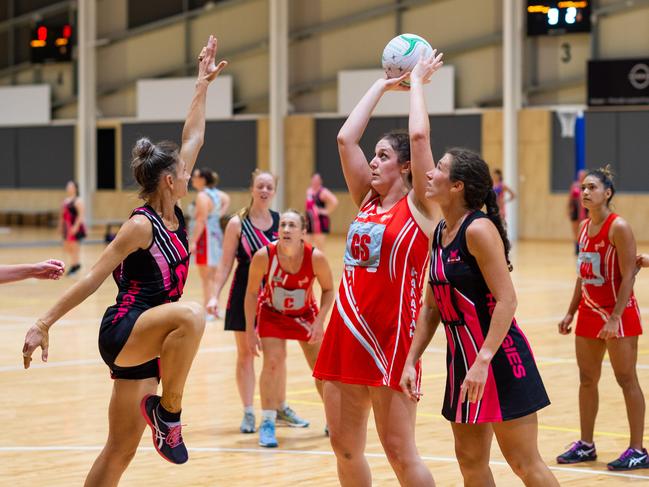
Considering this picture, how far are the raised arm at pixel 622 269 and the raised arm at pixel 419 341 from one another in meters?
2.36

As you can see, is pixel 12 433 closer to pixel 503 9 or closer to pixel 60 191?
pixel 503 9

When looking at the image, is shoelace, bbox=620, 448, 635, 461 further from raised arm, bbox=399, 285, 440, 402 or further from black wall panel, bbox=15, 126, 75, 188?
black wall panel, bbox=15, 126, 75, 188

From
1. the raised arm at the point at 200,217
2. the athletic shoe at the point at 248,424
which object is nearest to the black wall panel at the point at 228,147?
the raised arm at the point at 200,217

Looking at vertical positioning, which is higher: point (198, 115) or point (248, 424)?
point (198, 115)

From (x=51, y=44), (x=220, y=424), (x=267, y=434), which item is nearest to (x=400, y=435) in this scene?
(x=267, y=434)

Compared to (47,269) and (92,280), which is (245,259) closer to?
(47,269)

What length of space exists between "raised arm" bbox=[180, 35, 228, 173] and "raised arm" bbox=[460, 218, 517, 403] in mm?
1581

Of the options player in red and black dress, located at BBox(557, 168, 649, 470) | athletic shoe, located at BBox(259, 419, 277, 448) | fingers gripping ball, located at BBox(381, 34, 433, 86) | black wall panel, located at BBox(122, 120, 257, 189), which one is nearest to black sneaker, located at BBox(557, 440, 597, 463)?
player in red and black dress, located at BBox(557, 168, 649, 470)

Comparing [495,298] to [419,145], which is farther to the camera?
[419,145]

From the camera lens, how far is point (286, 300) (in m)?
8.48

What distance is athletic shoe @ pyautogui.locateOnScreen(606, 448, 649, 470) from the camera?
740cm

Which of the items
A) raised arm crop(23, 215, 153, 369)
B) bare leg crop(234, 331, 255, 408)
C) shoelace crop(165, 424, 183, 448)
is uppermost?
raised arm crop(23, 215, 153, 369)

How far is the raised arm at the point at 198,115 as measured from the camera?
19.7 ft

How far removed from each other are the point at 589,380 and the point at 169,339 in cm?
340
